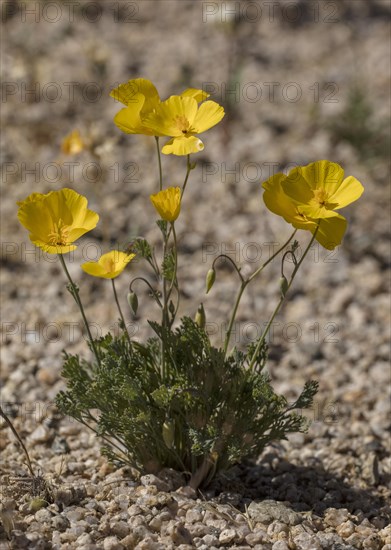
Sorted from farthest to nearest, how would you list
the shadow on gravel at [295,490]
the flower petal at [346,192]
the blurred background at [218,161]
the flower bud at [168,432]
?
the blurred background at [218,161] < the shadow on gravel at [295,490] < the flower bud at [168,432] < the flower petal at [346,192]

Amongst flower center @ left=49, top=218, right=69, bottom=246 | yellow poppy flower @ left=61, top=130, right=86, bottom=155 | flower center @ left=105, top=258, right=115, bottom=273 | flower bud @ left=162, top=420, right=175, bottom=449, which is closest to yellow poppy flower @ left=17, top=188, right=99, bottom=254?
flower center @ left=49, top=218, right=69, bottom=246

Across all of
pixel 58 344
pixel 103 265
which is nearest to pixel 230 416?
pixel 103 265

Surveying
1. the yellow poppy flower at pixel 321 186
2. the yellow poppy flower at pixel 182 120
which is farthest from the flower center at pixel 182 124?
the yellow poppy flower at pixel 321 186

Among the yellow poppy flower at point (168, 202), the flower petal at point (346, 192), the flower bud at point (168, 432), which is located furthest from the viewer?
the flower bud at point (168, 432)

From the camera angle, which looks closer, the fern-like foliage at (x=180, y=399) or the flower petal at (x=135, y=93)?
the flower petal at (x=135, y=93)

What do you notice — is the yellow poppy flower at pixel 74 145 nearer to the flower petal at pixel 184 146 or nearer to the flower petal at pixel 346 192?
the flower petal at pixel 184 146

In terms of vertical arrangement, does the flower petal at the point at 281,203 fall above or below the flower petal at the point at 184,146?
below

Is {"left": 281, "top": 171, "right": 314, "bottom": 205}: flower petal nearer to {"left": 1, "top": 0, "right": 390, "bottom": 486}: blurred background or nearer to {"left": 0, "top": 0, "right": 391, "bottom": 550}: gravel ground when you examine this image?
{"left": 0, "top": 0, "right": 391, "bottom": 550}: gravel ground
